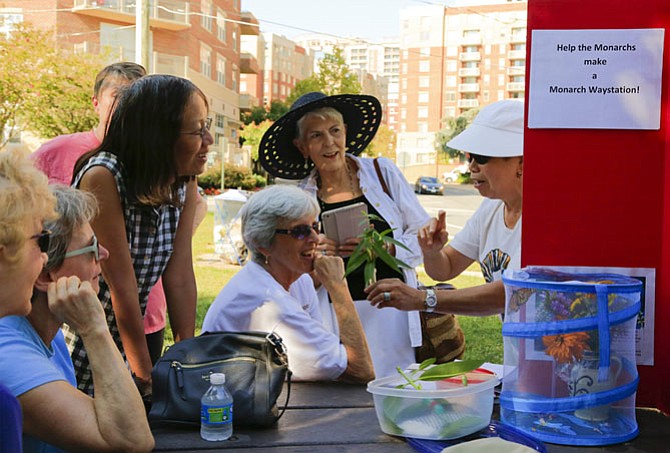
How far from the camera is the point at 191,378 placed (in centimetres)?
200

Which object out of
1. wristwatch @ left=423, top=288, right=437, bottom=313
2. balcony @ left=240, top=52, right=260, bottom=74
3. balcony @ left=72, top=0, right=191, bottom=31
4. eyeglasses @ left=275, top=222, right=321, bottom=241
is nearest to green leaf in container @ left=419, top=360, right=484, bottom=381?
wristwatch @ left=423, top=288, right=437, bottom=313

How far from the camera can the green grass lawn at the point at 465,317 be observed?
6599 millimetres

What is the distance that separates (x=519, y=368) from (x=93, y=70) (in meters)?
24.8

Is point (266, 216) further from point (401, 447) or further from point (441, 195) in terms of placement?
point (441, 195)

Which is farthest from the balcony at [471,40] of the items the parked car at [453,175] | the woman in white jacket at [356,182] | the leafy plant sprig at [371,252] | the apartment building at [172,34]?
the leafy plant sprig at [371,252]

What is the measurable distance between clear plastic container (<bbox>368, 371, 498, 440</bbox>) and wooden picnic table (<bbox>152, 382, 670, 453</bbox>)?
0.05 metres

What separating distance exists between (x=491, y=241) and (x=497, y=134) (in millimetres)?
441

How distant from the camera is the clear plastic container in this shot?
6.04 ft

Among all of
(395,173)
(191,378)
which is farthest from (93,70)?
(191,378)

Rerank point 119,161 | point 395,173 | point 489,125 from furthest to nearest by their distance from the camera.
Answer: point 395,173 → point 489,125 → point 119,161

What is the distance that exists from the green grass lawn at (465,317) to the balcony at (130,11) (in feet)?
78.9

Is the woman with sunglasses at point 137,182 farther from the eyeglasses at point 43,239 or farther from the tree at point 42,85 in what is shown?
the tree at point 42,85

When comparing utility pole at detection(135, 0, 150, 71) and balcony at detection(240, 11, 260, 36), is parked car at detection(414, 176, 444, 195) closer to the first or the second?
balcony at detection(240, 11, 260, 36)

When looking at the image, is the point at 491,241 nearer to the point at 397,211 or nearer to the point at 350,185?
the point at 397,211
